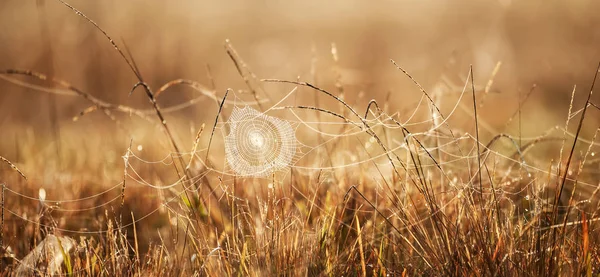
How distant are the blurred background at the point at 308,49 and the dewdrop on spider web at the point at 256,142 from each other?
10.7 feet

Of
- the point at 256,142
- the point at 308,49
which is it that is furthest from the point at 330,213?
the point at 308,49

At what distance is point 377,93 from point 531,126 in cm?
299

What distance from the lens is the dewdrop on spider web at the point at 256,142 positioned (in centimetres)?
209

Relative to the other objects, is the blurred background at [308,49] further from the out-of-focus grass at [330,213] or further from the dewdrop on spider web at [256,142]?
the dewdrop on spider web at [256,142]

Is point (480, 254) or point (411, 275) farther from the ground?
point (480, 254)

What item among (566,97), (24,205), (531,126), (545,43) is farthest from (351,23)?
(24,205)

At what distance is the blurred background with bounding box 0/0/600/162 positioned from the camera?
6.92 meters

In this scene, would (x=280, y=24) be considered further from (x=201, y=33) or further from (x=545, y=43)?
(x=545, y=43)

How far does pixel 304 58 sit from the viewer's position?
10.8 metres

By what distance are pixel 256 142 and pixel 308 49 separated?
9483 mm

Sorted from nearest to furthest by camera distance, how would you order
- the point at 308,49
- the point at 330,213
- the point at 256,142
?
the point at 330,213 < the point at 256,142 < the point at 308,49

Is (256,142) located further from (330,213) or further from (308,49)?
(308,49)

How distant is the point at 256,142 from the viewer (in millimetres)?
2170

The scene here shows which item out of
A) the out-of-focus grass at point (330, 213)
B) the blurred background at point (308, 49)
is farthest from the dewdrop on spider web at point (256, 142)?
the blurred background at point (308, 49)
